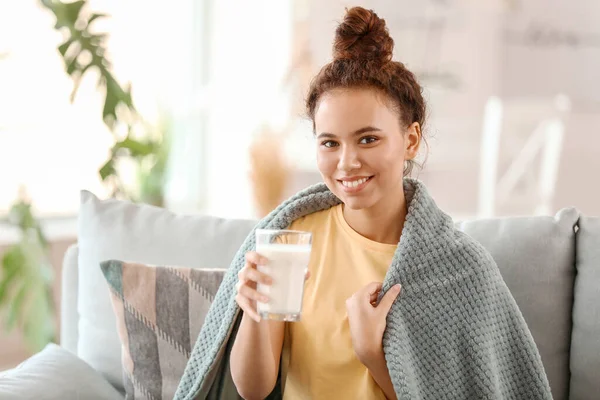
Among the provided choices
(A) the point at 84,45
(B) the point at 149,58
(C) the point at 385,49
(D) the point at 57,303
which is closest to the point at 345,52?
Result: (C) the point at 385,49

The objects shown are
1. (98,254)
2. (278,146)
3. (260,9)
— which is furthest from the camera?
(260,9)

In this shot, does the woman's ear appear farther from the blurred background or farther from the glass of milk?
the blurred background

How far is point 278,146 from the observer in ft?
15.1

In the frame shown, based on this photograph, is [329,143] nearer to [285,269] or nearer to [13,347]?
[285,269]

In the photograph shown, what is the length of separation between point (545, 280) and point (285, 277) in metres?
0.81

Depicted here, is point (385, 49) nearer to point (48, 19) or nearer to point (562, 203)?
point (48, 19)

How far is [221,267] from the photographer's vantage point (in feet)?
7.38

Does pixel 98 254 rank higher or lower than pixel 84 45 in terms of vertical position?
lower

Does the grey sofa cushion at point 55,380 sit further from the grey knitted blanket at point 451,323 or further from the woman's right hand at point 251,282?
the woman's right hand at point 251,282

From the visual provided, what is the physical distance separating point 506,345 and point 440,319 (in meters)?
0.15

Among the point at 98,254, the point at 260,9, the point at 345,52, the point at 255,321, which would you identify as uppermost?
the point at 260,9

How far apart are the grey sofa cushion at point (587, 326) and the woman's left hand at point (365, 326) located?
0.55m

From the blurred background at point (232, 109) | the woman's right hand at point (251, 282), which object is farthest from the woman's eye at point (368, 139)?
the blurred background at point (232, 109)

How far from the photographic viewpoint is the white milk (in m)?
1.54
